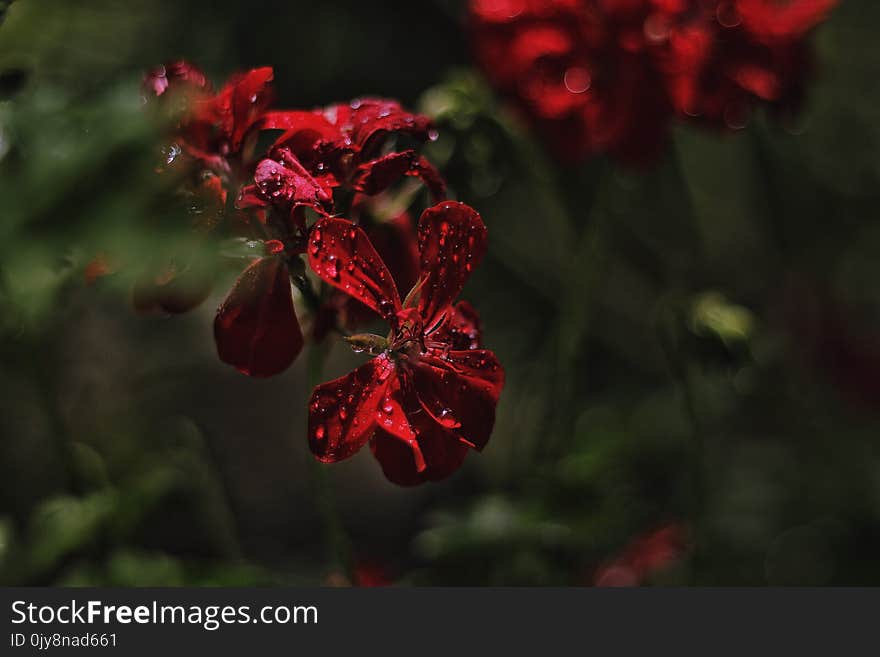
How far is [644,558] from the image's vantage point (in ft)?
4.24

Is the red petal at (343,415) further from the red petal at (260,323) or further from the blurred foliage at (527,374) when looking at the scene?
the blurred foliage at (527,374)

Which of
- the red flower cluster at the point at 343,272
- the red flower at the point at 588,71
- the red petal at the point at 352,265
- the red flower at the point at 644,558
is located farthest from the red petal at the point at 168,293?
the red flower at the point at 644,558

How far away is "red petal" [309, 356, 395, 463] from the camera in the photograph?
2.07 ft

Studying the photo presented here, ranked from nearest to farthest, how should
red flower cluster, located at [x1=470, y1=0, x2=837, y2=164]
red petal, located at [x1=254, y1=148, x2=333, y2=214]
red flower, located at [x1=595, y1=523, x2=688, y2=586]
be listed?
red petal, located at [x1=254, y1=148, x2=333, y2=214], red flower cluster, located at [x1=470, y1=0, x2=837, y2=164], red flower, located at [x1=595, y1=523, x2=688, y2=586]

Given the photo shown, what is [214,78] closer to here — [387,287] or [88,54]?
[88,54]

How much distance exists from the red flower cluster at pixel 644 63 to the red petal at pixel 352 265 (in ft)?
1.54

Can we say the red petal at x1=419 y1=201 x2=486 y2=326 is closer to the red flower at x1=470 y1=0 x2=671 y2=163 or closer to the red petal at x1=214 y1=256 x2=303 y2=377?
the red petal at x1=214 y1=256 x2=303 y2=377

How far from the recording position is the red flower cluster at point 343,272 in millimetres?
636

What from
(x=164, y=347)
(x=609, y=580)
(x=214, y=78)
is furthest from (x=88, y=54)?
(x=609, y=580)

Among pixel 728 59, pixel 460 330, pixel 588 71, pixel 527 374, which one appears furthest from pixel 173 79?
pixel 527 374

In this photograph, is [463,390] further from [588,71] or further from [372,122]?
[588,71]

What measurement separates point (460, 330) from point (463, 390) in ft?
0.19

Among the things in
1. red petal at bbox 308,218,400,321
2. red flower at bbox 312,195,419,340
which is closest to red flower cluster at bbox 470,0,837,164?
red flower at bbox 312,195,419,340

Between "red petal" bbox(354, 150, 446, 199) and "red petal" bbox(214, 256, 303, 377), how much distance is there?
0.25 ft
